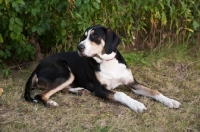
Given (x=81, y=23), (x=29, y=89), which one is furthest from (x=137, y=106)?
(x=81, y=23)

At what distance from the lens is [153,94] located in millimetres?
4391

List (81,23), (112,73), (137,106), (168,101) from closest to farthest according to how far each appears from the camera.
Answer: (137,106), (168,101), (112,73), (81,23)

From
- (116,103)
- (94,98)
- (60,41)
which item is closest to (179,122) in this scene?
(116,103)

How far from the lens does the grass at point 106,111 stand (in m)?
3.72

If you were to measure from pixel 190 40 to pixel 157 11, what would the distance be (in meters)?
1.22

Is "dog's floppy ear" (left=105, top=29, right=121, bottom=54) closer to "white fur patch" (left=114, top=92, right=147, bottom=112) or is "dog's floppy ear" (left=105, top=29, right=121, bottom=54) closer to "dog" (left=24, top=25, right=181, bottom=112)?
"dog" (left=24, top=25, right=181, bottom=112)

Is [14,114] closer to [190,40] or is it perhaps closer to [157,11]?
[157,11]

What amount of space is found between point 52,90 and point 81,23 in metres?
1.15

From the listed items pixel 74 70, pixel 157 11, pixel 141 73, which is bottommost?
pixel 141 73

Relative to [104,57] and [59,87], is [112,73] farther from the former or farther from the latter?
[59,87]

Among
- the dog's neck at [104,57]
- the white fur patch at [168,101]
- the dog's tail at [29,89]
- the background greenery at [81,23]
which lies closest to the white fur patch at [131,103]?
the white fur patch at [168,101]

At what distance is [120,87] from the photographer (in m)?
4.95

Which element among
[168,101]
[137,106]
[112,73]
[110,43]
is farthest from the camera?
[112,73]

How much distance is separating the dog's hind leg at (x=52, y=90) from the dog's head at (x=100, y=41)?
1.85 ft
